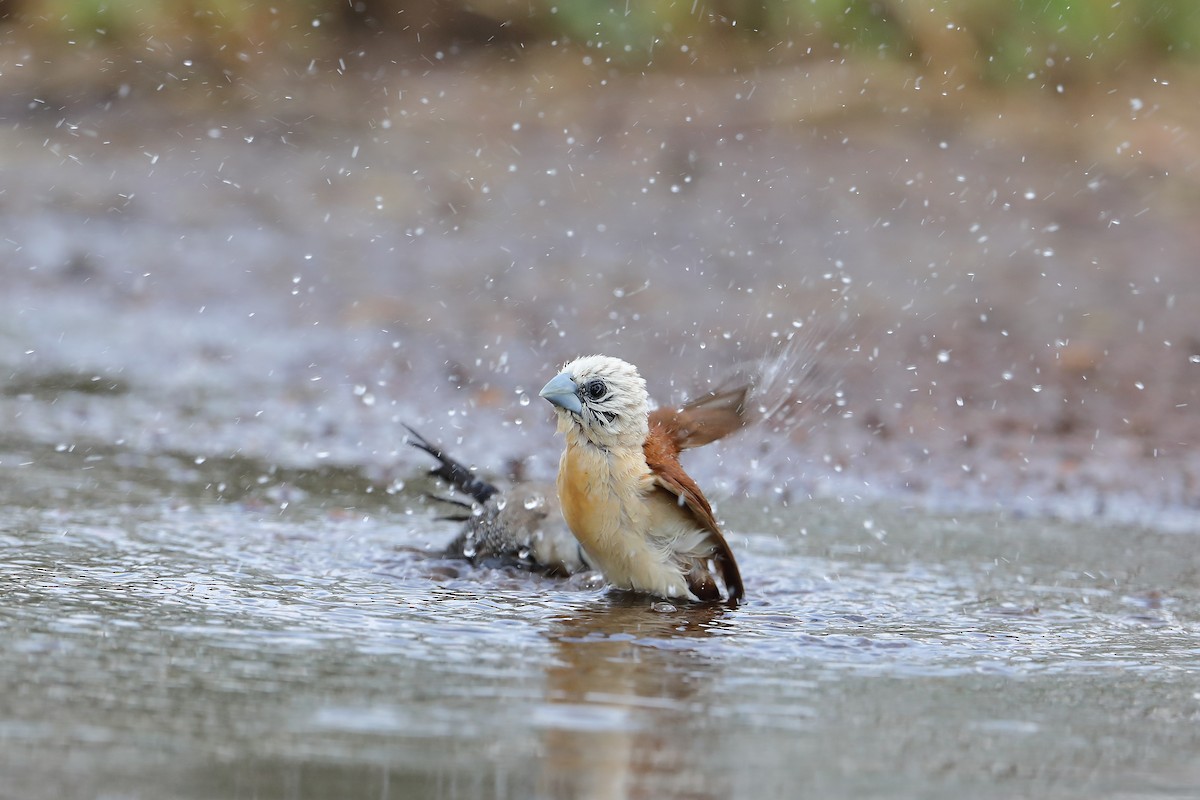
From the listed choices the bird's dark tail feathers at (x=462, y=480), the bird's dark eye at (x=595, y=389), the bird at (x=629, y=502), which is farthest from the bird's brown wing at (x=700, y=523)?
the bird's dark tail feathers at (x=462, y=480)

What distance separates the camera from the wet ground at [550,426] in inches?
148

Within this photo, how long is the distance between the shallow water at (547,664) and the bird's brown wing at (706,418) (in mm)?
547

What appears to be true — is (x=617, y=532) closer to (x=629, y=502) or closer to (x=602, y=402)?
(x=629, y=502)

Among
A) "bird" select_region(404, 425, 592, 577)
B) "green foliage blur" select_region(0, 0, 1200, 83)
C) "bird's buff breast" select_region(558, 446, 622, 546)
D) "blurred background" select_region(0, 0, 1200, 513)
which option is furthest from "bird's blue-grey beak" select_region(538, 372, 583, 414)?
"green foliage blur" select_region(0, 0, 1200, 83)

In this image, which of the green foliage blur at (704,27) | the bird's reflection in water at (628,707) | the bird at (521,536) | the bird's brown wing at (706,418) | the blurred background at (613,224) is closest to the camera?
the bird's reflection in water at (628,707)

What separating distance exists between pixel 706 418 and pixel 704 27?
770 centimetres

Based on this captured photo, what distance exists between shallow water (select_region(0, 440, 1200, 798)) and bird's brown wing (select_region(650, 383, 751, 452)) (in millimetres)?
547

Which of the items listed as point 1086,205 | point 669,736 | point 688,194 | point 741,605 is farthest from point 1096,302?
point 669,736

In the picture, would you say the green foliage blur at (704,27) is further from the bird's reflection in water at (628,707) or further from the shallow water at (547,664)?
the bird's reflection in water at (628,707)

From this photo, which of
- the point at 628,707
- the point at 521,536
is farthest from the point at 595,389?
the point at 628,707

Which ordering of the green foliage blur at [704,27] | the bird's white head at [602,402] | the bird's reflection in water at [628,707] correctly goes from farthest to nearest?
the green foliage blur at [704,27], the bird's white head at [602,402], the bird's reflection in water at [628,707]

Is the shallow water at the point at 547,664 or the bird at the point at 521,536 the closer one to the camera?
the shallow water at the point at 547,664

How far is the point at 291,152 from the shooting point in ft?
42.3

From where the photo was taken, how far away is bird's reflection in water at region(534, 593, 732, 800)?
335cm
